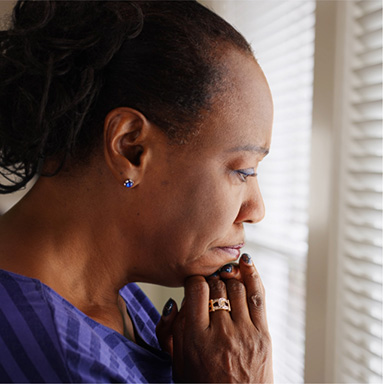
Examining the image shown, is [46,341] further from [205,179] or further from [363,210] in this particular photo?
[363,210]

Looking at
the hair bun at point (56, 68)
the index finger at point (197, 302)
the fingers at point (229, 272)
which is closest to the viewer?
the hair bun at point (56, 68)

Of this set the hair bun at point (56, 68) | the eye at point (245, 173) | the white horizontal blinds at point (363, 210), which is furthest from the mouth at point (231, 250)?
the white horizontal blinds at point (363, 210)

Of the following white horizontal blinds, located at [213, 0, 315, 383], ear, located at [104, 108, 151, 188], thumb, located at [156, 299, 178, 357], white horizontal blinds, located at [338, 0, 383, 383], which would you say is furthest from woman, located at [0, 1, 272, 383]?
white horizontal blinds, located at [213, 0, 315, 383]

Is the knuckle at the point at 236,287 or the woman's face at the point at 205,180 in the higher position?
the woman's face at the point at 205,180

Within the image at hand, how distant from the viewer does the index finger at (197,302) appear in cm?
89

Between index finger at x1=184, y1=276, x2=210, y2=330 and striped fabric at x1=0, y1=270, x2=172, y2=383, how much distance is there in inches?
6.7

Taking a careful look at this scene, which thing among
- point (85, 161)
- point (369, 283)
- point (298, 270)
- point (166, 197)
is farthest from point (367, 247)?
point (85, 161)

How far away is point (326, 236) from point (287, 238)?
0.37 metres

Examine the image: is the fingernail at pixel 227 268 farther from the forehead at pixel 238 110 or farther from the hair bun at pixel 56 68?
the hair bun at pixel 56 68

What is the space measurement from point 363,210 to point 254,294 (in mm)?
506

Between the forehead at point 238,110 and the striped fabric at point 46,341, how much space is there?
0.36 m

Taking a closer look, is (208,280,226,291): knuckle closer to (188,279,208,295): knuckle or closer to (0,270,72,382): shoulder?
(188,279,208,295): knuckle

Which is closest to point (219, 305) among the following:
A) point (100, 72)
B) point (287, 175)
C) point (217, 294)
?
point (217, 294)

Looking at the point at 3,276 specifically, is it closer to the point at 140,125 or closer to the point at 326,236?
the point at 140,125
